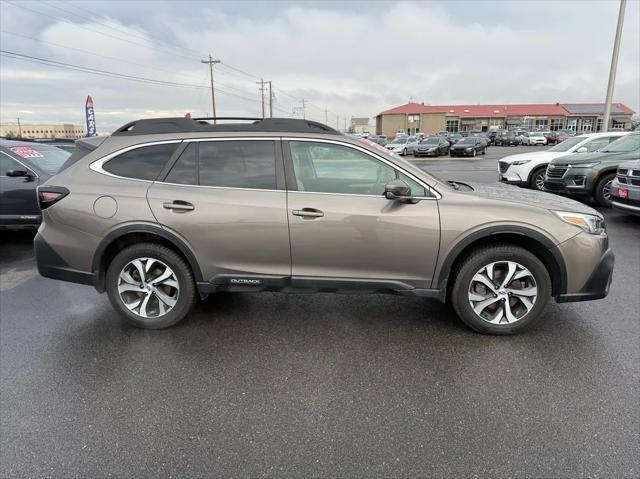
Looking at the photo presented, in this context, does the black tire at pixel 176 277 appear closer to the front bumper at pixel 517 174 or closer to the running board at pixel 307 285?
the running board at pixel 307 285

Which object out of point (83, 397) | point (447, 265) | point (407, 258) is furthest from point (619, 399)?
point (83, 397)

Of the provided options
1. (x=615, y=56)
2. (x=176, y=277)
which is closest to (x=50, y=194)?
(x=176, y=277)

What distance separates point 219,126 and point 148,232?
110 centimetres

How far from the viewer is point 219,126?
12.5 ft

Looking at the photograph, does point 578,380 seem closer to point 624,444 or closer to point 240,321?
point 624,444

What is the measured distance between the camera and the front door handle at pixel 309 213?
3443 mm

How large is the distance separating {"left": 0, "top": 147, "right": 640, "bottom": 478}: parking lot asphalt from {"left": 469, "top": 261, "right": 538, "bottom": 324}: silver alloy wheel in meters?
0.22

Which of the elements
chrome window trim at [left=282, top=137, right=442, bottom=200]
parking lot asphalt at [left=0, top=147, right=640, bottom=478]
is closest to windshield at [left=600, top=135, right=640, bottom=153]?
parking lot asphalt at [left=0, top=147, right=640, bottom=478]

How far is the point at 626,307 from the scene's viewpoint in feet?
13.7

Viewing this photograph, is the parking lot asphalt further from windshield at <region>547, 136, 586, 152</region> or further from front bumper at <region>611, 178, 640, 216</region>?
windshield at <region>547, 136, 586, 152</region>

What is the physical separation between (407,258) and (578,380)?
1.43 m

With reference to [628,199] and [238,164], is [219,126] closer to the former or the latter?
[238,164]

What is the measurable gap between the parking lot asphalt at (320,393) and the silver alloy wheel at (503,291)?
0.22m

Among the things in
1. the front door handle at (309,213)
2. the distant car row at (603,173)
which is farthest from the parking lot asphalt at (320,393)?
the distant car row at (603,173)
